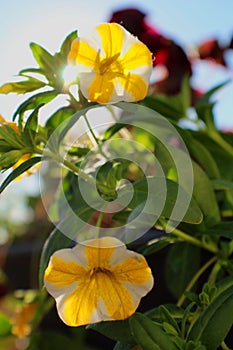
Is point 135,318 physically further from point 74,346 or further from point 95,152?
point 74,346

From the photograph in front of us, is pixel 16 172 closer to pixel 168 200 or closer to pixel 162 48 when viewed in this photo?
pixel 168 200

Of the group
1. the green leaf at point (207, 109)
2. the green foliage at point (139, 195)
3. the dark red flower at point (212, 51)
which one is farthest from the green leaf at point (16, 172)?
the dark red flower at point (212, 51)

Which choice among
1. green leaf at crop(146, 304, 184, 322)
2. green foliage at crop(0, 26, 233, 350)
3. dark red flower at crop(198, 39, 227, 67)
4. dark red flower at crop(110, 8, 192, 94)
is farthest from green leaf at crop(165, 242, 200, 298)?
dark red flower at crop(198, 39, 227, 67)

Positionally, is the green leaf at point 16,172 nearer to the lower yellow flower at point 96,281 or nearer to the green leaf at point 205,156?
the lower yellow flower at point 96,281

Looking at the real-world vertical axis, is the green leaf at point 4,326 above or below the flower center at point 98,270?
below

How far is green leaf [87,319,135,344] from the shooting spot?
452 mm

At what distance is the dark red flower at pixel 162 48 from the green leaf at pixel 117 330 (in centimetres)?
62

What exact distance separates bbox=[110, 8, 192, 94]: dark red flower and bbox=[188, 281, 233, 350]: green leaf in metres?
0.62

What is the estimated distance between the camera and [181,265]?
630mm

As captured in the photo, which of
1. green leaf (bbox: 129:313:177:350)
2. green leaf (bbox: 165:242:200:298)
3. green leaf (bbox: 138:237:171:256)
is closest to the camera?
green leaf (bbox: 129:313:177:350)

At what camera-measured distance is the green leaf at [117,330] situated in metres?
0.45

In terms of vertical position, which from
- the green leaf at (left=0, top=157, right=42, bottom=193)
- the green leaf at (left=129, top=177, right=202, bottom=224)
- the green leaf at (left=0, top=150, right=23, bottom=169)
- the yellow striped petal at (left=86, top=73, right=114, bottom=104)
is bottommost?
the green leaf at (left=129, top=177, right=202, bottom=224)

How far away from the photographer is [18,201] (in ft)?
4.84

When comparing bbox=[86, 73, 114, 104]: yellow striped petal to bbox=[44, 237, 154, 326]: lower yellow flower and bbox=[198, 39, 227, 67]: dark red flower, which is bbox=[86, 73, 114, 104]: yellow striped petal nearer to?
bbox=[44, 237, 154, 326]: lower yellow flower
